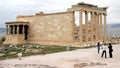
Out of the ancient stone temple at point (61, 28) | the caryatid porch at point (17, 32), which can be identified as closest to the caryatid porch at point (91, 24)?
the ancient stone temple at point (61, 28)

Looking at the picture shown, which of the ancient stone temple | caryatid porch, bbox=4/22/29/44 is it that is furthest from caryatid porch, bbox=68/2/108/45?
caryatid porch, bbox=4/22/29/44

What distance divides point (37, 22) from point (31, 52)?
2071cm

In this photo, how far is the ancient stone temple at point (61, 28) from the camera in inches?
1766

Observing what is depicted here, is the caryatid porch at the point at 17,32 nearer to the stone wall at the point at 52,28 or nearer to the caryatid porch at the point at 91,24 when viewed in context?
the stone wall at the point at 52,28

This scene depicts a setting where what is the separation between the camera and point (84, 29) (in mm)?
49344

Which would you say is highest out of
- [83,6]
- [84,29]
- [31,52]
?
[83,6]

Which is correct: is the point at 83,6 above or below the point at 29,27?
above

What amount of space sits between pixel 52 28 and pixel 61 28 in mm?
2481

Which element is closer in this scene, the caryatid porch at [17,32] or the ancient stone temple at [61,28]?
the ancient stone temple at [61,28]

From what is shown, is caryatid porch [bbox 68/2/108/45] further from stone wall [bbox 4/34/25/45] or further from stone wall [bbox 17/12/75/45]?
stone wall [bbox 4/34/25/45]

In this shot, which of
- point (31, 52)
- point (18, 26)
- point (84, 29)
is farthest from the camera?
point (18, 26)

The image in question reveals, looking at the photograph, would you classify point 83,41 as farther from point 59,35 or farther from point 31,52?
point 31,52

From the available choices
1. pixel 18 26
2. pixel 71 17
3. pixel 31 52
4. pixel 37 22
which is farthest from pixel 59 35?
pixel 31 52

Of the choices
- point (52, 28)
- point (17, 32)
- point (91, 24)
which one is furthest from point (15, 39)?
point (91, 24)
